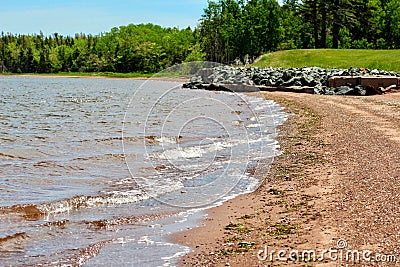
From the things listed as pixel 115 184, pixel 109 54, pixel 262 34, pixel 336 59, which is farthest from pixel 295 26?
pixel 115 184

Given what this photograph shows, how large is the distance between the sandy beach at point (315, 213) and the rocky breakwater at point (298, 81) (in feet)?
59.2

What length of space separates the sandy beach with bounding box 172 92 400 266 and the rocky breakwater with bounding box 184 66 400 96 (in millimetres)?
18052

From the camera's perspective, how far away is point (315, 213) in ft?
22.0

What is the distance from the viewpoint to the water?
6113 millimetres

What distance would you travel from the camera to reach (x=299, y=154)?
1152 cm

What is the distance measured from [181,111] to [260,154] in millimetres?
13561

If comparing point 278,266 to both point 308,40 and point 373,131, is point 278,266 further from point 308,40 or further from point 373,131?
point 308,40

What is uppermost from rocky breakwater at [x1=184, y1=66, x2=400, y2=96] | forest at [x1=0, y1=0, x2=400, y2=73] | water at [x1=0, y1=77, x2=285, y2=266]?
forest at [x1=0, y1=0, x2=400, y2=73]

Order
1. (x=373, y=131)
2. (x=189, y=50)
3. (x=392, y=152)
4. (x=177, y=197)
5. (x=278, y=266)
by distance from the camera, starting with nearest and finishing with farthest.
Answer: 1. (x=278, y=266)
2. (x=177, y=197)
3. (x=392, y=152)
4. (x=373, y=131)
5. (x=189, y=50)

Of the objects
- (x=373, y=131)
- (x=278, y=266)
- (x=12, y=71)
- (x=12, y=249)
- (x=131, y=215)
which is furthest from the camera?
(x=12, y=71)

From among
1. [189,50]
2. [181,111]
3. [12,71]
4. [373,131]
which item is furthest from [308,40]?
[12,71]

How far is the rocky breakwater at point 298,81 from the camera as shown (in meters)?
29.8

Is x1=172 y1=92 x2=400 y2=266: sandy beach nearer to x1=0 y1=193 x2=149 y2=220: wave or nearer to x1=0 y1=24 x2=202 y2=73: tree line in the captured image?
x1=0 y1=193 x2=149 y2=220: wave

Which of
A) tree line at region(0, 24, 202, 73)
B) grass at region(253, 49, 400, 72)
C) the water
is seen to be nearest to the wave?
the water
